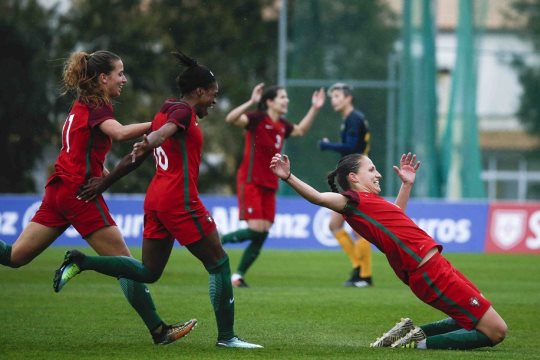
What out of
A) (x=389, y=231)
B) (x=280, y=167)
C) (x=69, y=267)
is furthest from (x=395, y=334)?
(x=69, y=267)

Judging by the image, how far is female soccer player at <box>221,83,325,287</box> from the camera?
15.5 m

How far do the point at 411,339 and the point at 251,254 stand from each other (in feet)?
19.9

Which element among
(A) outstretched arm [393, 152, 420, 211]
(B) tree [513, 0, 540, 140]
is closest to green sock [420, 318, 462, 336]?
(A) outstretched arm [393, 152, 420, 211]

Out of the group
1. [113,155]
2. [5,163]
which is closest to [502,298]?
[5,163]

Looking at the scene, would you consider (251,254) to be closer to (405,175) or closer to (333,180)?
(405,175)

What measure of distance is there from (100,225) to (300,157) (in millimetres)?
16530

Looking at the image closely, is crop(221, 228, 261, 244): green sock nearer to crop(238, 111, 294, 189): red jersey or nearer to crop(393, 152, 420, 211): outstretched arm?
crop(238, 111, 294, 189): red jersey

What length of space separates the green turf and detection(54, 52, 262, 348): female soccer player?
55cm

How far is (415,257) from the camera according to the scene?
9109 millimetres

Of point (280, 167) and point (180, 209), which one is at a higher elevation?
point (280, 167)

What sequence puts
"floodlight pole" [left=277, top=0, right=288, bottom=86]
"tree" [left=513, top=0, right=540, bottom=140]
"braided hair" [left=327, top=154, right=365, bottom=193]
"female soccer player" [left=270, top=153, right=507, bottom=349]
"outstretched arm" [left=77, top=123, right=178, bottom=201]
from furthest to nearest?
1. "tree" [left=513, top=0, right=540, bottom=140]
2. "floodlight pole" [left=277, top=0, right=288, bottom=86]
3. "braided hair" [left=327, top=154, right=365, bottom=193]
4. "female soccer player" [left=270, top=153, right=507, bottom=349]
5. "outstretched arm" [left=77, top=123, right=178, bottom=201]

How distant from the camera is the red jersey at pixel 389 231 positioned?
29.9ft

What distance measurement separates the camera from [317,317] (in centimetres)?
1174

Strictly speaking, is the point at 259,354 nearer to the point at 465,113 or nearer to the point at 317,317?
the point at 317,317
